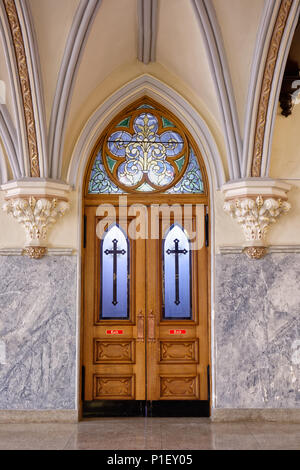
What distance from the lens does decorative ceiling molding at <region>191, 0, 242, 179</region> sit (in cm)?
529

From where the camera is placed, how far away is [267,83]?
5.61 m

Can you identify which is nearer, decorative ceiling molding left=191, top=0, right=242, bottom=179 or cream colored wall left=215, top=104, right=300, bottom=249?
decorative ceiling molding left=191, top=0, right=242, bottom=179

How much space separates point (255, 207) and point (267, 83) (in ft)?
4.11

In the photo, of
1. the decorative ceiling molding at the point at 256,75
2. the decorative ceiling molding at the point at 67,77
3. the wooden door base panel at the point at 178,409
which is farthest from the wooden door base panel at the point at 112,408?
the decorative ceiling molding at the point at 256,75

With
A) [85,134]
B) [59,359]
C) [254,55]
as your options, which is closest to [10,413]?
[59,359]

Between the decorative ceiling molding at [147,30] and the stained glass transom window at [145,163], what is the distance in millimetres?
731

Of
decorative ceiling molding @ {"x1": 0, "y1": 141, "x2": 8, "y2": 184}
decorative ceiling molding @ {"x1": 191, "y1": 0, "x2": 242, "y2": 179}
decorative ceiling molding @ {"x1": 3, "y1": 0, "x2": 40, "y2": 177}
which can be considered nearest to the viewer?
decorative ceiling molding @ {"x1": 3, "y1": 0, "x2": 40, "y2": 177}

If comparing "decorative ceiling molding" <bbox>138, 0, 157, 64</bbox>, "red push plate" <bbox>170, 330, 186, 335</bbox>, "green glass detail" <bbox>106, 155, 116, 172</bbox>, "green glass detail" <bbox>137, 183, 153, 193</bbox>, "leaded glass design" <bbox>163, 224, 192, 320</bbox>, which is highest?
"decorative ceiling molding" <bbox>138, 0, 157, 64</bbox>

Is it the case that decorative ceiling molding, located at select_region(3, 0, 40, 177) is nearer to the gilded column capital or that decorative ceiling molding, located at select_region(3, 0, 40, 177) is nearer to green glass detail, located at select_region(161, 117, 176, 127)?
the gilded column capital

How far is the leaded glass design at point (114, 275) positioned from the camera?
20.2ft

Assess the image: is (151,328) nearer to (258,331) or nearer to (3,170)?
(258,331)

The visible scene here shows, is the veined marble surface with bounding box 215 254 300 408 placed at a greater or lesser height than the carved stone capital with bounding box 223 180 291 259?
lesser

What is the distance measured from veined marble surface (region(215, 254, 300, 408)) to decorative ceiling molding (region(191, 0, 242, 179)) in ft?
3.51

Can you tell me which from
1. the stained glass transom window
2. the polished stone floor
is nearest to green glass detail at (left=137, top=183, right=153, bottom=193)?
the stained glass transom window
